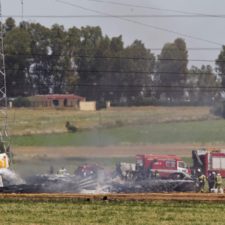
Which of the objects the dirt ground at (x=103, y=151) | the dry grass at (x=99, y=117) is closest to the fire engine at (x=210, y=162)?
the dirt ground at (x=103, y=151)

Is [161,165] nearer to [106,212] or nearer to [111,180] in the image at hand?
[111,180]

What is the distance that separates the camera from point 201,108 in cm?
6862

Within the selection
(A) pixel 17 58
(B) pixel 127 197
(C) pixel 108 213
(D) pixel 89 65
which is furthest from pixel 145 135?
(C) pixel 108 213

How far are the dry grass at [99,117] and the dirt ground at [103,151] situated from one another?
253 centimetres

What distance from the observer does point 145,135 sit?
6819cm

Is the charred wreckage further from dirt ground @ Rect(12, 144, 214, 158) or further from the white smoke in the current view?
dirt ground @ Rect(12, 144, 214, 158)

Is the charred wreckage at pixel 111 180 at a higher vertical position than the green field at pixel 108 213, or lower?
lower

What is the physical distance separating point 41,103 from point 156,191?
127ft

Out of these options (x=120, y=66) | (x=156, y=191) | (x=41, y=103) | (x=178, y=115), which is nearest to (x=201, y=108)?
(x=178, y=115)

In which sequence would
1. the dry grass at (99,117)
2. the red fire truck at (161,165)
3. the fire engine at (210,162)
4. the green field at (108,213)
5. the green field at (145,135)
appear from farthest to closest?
the dry grass at (99,117), the green field at (145,135), the fire engine at (210,162), the red fire truck at (161,165), the green field at (108,213)

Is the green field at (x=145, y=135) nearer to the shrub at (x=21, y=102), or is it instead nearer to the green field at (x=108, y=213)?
the shrub at (x=21, y=102)

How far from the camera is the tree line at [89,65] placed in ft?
229

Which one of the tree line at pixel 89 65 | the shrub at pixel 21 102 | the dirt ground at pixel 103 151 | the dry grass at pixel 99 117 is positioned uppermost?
the tree line at pixel 89 65

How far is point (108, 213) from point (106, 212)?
0.95 ft
